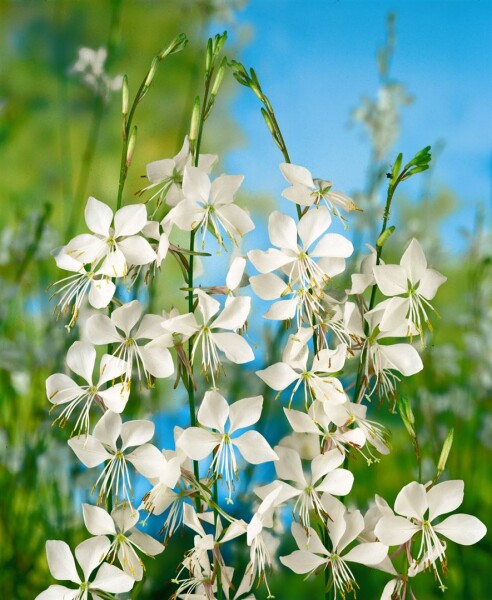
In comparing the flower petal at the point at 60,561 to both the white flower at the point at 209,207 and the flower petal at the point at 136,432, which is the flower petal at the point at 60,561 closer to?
the flower petal at the point at 136,432

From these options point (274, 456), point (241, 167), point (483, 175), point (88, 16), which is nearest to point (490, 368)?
point (483, 175)

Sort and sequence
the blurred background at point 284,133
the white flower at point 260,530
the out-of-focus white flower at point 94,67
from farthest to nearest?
the blurred background at point 284,133, the out-of-focus white flower at point 94,67, the white flower at point 260,530

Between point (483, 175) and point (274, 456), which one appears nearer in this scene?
point (274, 456)

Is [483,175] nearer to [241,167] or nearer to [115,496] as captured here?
[241,167]

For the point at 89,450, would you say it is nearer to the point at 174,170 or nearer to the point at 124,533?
the point at 124,533

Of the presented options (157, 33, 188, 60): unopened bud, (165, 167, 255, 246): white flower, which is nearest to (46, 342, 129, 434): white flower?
(165, 167, 255, 246): white flower

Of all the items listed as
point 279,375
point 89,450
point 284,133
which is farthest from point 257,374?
point 284,133

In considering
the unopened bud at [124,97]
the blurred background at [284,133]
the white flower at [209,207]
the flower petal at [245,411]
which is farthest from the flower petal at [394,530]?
the blurred background at [284,133]
